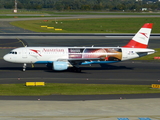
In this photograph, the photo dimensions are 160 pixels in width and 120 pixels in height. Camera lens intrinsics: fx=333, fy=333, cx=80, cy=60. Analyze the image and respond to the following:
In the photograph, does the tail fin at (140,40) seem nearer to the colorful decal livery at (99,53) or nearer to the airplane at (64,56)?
the airplane at (64,56)

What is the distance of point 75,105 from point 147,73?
75.7ft

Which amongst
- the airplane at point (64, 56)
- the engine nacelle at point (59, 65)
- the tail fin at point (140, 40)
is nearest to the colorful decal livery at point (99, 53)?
the airplane at point (64, 56)

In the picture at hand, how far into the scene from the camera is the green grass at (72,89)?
37844 millimetres

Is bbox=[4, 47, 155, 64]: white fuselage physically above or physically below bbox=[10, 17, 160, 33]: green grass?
above

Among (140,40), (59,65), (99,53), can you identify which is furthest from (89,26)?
(59,65)

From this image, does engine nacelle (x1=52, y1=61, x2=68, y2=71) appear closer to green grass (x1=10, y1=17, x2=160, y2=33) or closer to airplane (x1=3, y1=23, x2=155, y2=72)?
airplane (x1=3, y1=23, x2=155, y2=72)

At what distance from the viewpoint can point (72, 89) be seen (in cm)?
3981

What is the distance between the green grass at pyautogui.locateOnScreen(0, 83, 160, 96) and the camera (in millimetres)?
37844

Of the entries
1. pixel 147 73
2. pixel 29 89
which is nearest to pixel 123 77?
pixel 147 73

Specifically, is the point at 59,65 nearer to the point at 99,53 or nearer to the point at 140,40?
Answer: the point at 99,53

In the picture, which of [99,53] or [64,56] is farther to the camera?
[99,53]

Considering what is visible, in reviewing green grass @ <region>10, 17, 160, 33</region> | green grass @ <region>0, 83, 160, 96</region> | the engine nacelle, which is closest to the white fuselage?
the engine nacelle

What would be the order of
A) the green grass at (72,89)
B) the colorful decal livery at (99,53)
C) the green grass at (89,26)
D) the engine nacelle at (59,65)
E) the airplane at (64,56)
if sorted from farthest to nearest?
the green grass at (89,26) → the colorful decal livery at (99,53) → the airplane at (64,56) → the engine nacelle at (59,65) → the green grass at (72,89)

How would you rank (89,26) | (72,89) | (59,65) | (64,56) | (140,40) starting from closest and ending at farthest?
(72,89), (59,65), (64,56), (140,40), (89,26)
